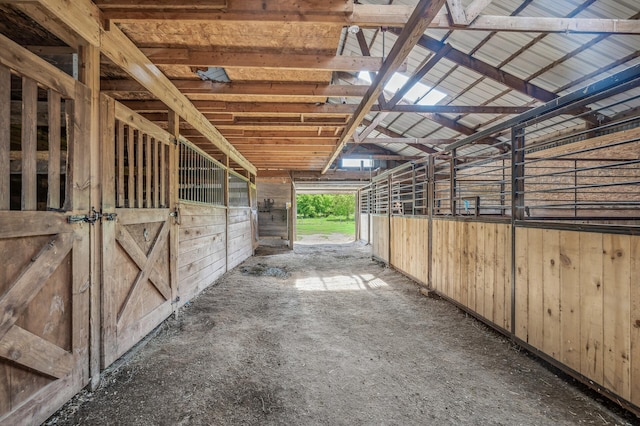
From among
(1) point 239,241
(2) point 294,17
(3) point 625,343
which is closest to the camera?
(3) point 625,343

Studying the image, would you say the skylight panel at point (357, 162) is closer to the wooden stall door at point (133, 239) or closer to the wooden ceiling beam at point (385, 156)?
the wooden ceiling beam at point (385, 156)

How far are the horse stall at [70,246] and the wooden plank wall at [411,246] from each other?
323cm

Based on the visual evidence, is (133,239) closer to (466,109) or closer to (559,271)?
A: (559,271)

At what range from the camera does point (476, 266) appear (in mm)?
3043

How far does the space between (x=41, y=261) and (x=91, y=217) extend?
407mm

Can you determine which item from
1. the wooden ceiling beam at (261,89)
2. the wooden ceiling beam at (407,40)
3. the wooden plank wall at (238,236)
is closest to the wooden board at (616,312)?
the wooden ceiling beam at (407,40)

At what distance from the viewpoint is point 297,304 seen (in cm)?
358

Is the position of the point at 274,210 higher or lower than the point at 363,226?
higher

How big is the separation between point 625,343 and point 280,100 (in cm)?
359

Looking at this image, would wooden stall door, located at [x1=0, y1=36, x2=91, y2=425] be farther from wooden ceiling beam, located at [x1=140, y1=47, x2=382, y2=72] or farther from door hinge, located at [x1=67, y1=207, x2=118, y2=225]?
wooden ceiling beam, located at [x1=140, y1=47, x2=382, y2=72]

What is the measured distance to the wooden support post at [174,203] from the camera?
3.01 metres

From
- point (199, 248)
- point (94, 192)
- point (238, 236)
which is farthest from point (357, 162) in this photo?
point (94, 192)

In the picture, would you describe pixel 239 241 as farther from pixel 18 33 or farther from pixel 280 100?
pixel 18 33

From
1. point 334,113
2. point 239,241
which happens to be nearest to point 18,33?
point 334,113
